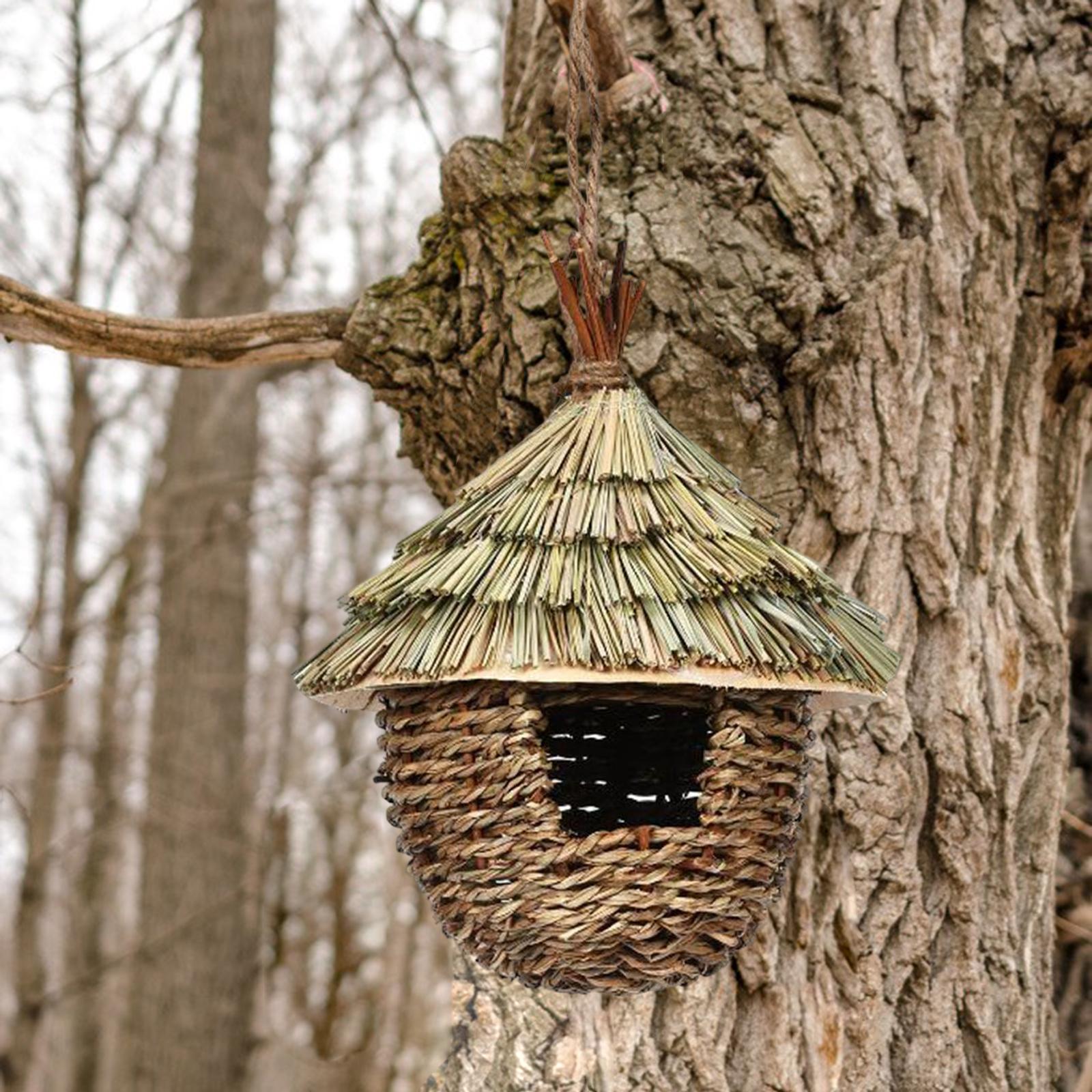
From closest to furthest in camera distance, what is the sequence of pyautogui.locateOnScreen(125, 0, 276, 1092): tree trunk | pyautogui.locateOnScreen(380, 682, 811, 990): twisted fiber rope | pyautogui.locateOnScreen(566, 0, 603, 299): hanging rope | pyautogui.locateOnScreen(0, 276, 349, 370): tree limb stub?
pyautogui.locateOnScreen(380, 682, 811, 990): twisted fiber rope, pyautogui.locateOnScreen(566, 0, 603, 299): hanging rope, pyautogui.locateOnScreen(0, 276, 349, 370): tree limb stub, pyautogui.locateOnScreen(125, 0, 276, 1092): tree trunk

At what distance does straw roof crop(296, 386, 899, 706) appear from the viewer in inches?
48.1

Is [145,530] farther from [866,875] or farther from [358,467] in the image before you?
[866,875]

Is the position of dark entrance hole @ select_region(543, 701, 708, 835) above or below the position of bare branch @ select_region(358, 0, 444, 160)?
below

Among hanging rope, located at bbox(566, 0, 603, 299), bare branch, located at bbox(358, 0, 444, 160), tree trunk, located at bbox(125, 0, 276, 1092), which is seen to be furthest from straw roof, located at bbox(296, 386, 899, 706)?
tree trunk, located at bbox(125, 0, 276, 1092)

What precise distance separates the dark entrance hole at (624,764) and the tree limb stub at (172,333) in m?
0.72

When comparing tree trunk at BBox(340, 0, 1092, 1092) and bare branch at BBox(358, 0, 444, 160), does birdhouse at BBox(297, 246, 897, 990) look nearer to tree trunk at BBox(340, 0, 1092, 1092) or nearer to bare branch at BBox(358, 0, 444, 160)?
tree trunk at BBox(340, 0, 1092, 1092)

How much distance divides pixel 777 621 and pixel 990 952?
0.94 meters

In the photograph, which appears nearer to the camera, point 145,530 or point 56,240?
point 145,530

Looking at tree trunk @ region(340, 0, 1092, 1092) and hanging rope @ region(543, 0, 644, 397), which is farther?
tree trunk @ region(340, 0, 1092, 1092)

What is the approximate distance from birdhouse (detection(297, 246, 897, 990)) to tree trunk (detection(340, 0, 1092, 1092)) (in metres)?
0.40

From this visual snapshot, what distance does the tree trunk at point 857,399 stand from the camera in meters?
1.84

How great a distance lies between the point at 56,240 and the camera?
630 cm

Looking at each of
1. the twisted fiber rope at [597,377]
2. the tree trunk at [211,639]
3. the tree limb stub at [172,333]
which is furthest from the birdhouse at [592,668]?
the tree trunk at [211,639]

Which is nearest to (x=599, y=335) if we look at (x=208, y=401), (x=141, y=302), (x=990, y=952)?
(x=990, y=952)
